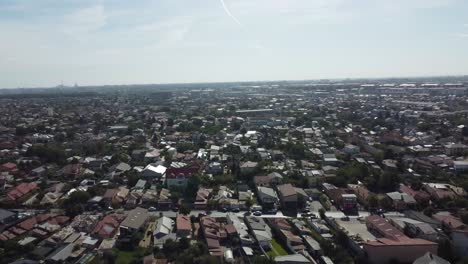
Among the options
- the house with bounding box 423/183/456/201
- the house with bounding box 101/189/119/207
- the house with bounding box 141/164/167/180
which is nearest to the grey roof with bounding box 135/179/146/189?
the house with bounding box 141/164/167/180

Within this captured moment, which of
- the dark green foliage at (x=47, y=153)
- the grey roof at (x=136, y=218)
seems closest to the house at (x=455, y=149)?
the grey roof at (x=136, y=218)

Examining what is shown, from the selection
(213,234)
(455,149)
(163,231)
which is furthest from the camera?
(455,149)

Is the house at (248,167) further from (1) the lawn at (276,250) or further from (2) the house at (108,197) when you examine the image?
(1) the lawn at (276,250)

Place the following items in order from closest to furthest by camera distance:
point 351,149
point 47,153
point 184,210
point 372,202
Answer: point 184,210
point 372,202
point 47,153
point 351,149

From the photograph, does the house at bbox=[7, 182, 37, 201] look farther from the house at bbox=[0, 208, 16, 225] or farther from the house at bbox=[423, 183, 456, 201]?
the house at bbox=[423, 183, 456, 201]

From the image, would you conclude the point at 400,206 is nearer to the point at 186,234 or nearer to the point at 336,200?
the point at 336,200

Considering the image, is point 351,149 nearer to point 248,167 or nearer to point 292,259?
point 248,167

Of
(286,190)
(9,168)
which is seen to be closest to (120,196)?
(286,190)
